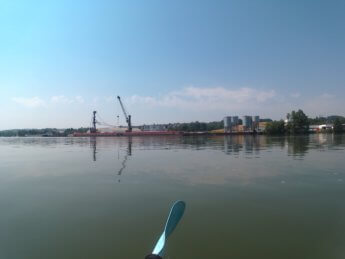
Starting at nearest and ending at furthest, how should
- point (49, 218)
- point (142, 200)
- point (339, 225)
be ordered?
point (339, 225)
point (49, 218)
point (142, 200)

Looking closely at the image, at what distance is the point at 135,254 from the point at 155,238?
1189mm

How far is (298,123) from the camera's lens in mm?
141000

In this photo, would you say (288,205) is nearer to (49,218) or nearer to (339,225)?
(339,225)

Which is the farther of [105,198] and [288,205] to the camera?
[105,198]

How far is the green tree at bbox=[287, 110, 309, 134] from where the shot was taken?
5541 inches

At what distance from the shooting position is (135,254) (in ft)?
27.4

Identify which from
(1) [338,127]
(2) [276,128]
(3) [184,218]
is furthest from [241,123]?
(3) [184,218]

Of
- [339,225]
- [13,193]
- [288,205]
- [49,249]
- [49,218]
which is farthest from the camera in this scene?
[13,193]

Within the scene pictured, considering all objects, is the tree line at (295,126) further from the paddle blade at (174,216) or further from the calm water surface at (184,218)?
the paddle blade at (174,216)

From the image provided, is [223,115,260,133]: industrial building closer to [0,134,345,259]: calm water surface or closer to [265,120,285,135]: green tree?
[265,120,285,135]: green tree

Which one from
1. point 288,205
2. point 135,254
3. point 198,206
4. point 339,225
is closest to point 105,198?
point 198,206

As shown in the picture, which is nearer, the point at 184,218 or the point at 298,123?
the point at 184,218

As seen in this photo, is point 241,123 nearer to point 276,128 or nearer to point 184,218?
point 276,128

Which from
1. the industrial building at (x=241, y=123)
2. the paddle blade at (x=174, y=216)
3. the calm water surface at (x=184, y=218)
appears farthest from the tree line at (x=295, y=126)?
the paddle blade at (x=174, y=216)
